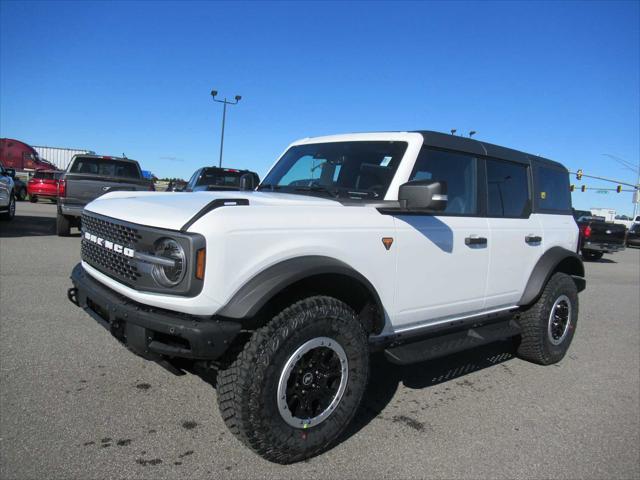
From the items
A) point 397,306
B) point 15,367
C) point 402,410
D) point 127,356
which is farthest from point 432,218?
point 15,367

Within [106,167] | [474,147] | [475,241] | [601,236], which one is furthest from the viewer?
[601,236]

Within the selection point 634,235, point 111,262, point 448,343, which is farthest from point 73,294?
point 634,235

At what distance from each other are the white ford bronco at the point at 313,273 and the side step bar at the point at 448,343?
0.01m

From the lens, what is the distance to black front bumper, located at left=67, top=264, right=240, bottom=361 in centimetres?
241

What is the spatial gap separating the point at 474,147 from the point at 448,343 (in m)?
1.62

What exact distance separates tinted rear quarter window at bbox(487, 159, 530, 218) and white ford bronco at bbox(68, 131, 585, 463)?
2 centimetres

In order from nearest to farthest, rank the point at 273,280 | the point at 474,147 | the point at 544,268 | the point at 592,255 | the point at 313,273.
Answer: the point at 273,280, the point at 313,273, the point at 474,147, the point at 544,268, the point at 592,255

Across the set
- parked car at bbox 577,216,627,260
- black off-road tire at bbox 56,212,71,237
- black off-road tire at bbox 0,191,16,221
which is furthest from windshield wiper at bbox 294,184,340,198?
parked car at bbox 577,216,627,260

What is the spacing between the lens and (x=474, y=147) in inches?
160

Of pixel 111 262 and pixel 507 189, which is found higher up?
pixel 507 189

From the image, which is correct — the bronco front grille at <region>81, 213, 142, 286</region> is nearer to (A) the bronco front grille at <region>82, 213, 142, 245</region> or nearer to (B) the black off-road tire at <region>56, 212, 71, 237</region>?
(A) the bronco front grille at <region>82, 213, 142, 245</region>

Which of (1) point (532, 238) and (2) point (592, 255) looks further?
(2) point (592, 255)

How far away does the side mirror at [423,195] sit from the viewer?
2967 mm

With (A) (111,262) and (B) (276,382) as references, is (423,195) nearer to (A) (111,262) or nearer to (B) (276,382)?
(B) (276,382)
